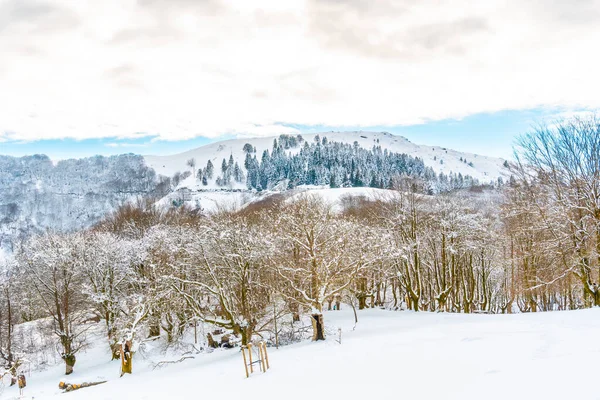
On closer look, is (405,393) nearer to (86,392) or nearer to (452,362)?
(452,362)

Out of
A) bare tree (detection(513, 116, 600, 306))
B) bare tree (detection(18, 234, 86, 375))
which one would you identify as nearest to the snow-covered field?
bare tree (detection(513, 116, 600, 306))

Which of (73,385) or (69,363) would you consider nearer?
(73,385)

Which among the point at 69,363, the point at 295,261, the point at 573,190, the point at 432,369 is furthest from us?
the point at 69,363

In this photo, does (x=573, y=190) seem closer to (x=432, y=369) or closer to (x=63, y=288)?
(x=432, y=369)

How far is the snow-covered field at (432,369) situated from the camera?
6.76 m

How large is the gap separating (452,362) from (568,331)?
464 centimetres

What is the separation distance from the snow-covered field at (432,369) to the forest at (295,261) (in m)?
4.67

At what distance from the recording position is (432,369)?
8688mm

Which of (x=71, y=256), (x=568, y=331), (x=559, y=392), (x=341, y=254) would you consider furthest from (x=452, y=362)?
(x=71, y=256)

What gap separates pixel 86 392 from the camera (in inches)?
602

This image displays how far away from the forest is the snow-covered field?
4.67 m

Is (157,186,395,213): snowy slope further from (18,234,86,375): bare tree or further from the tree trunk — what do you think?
the tree trunk

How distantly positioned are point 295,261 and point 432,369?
1440 centimetres

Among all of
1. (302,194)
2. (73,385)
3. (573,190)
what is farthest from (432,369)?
(302,194)
